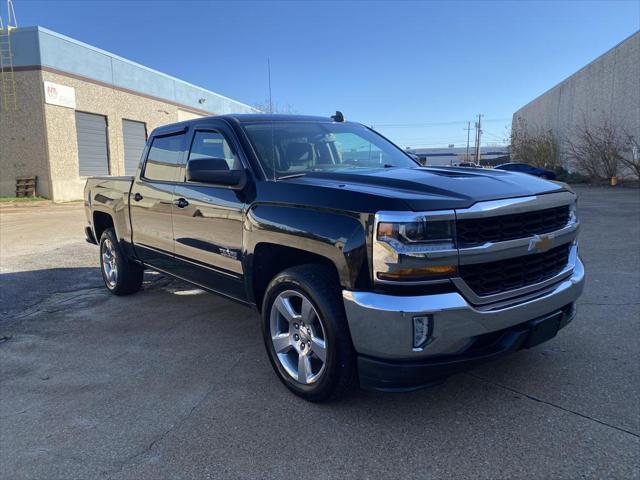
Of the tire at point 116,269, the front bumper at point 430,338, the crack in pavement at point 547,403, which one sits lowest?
the crack in pavement at point 547,403

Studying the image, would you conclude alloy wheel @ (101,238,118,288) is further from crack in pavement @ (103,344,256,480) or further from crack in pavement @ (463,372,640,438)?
crack in pavement @ (463,372,640,438)

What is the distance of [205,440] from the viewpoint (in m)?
2.88

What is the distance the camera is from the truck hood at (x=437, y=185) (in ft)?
8.95

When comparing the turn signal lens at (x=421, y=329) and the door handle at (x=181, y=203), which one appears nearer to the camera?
the turn signal lens at (x=421, y=329)

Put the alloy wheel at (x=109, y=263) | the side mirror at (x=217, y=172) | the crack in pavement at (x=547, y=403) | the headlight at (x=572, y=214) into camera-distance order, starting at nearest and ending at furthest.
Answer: the crack in pavement at (x=547, y=403), the headlight at (x=572, y=214), the side mirror at (x=217, y=172), the alloy wheel at (x=109, y=263)

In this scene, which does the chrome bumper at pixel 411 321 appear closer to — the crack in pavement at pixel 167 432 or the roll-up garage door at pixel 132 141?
the crack in pavement at pixel 167 432

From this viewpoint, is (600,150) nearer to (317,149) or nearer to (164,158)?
(317,149)

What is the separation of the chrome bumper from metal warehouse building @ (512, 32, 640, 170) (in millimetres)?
27138

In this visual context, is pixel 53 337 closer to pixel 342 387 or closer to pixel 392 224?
pixel 342 387

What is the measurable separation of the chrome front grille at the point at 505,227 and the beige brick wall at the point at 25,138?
2256 centimetres

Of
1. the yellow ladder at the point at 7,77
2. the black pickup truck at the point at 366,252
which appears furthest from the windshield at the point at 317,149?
the yellow ladder at the point at 7,77

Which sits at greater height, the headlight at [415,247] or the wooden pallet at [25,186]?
the headlight at [415,247]

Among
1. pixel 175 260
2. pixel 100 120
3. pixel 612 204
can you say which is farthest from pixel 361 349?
pixel 100 120

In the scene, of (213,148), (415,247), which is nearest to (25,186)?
(213,148)
